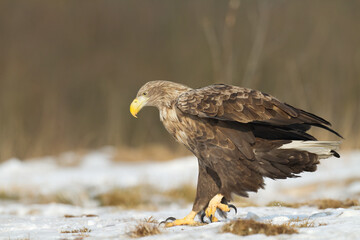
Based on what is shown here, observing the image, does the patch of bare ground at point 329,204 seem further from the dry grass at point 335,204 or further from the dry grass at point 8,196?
the dry grass at point 8,196

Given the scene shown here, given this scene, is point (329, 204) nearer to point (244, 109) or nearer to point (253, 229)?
point (244, 109)

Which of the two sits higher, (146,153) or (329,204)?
(146,153)

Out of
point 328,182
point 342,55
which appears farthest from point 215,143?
point 342,55

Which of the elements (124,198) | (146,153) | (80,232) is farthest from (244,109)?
(146,153)

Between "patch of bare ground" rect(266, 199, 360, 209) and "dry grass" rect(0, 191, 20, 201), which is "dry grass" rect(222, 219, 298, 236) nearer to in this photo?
"patch of bare ground" rect(266, 199, 360, 209)

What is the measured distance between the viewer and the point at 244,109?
4805 mm

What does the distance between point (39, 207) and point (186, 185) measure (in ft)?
9.55

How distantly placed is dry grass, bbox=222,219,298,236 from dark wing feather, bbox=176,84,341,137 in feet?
3.41

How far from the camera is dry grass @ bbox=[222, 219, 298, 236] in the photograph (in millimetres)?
3984

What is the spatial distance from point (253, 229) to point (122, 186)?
276 inches

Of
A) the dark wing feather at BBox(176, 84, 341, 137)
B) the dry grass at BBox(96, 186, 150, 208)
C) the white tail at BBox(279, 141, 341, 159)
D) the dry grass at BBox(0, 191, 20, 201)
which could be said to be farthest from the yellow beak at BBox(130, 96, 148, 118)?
the dry grass at BBox(0, 191, 20, 201)

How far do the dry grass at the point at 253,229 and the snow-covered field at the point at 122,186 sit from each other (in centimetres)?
8

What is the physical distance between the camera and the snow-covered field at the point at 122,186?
14.8 feet

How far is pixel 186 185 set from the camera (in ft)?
33.6
